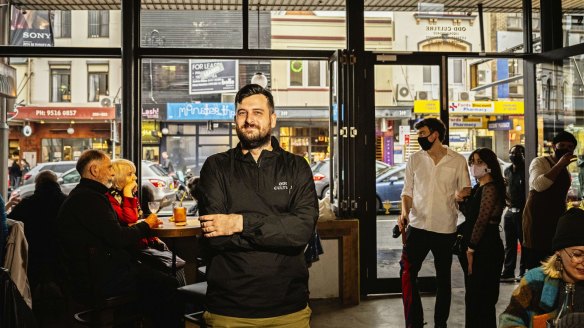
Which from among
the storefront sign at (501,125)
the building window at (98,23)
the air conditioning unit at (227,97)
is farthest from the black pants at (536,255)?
the storefront sign at (501,125)

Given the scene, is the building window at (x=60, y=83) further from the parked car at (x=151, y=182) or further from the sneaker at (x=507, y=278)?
the sneaker at (x=507, y=278)

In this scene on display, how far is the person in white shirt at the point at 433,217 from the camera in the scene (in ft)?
13.6

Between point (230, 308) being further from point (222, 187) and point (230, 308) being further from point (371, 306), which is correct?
point (371, 306)

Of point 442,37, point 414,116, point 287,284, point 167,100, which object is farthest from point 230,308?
point 167,100

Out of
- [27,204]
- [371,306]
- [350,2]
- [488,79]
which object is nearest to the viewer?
[27,204]

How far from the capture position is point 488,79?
786 centimetres

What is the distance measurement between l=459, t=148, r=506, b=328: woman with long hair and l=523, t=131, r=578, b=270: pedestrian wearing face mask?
3.97 feet

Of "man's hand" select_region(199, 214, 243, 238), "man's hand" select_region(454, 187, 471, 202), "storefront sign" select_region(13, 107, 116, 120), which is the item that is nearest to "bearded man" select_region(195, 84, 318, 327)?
"man's hand" select_region(199, 214, 243, 238)

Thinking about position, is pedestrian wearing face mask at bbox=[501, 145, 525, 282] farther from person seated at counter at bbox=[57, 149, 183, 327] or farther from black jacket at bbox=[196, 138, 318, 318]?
black jacket at bbox=[196, 138, 318, 318]

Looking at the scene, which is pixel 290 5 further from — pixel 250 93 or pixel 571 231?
pixel 571 231

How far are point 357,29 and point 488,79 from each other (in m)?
3.15

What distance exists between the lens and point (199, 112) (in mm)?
15234

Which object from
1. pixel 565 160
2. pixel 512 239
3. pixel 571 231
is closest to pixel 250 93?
pixel 571 231

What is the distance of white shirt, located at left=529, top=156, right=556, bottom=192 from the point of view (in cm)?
483
